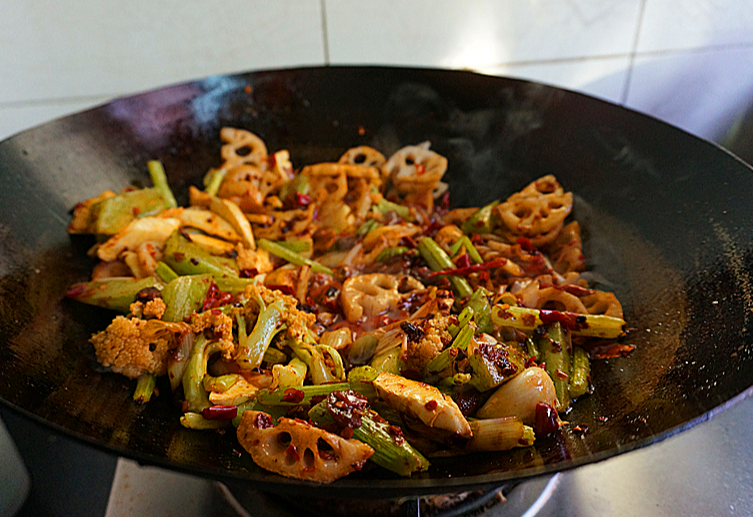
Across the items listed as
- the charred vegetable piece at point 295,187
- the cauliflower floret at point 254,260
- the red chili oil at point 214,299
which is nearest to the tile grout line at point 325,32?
the charred vegetable piece at point 295,187

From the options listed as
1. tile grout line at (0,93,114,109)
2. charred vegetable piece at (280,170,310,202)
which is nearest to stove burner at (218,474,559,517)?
charred vegetable piece at (280,170,310,202)

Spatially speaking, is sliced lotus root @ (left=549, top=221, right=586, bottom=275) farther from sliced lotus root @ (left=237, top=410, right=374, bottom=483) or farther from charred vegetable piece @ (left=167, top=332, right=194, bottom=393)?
charred vegetable piece @ (left=167, top=332, right=194, bottom=393)

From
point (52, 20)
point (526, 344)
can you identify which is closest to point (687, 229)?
point (526, 344)

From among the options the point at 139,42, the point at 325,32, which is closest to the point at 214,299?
the point at 139,42

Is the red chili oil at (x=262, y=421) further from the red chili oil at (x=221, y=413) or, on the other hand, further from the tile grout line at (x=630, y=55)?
the tile grout line at (x=630, y=55)

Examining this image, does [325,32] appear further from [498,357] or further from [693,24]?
[693,24]

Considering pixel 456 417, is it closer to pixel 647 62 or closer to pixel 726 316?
pixel 726 316
